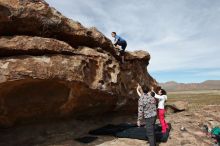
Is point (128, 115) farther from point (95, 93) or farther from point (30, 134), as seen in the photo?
point (30, 134)

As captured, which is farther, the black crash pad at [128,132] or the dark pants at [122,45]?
the dark pants at [122,45]

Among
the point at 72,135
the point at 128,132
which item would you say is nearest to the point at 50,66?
the point at 72,135

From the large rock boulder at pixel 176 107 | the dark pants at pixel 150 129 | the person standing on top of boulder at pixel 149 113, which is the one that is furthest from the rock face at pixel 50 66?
the large rock boulder at pixel 176 107

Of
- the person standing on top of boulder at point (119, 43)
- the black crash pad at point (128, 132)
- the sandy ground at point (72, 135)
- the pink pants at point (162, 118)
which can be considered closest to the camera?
the sandy ground at point (72, 135)

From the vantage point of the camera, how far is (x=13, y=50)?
16.6 m

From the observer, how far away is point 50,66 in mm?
17031

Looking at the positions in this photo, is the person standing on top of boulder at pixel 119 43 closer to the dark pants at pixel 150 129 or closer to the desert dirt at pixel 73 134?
the desert dirt at pixel 73 134

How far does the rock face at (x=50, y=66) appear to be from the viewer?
16.6m

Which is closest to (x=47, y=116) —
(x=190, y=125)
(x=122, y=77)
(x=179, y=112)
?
(x=122, y=77)

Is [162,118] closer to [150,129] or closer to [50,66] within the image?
[150,129]

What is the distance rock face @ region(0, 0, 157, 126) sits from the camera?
54.4 ft

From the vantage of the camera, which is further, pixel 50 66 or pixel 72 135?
pixel 72 135

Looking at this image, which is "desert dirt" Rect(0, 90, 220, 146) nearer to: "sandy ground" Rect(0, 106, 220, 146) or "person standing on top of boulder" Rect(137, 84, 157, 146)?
"sandy ground" Rect(0, 106, 220, 146)

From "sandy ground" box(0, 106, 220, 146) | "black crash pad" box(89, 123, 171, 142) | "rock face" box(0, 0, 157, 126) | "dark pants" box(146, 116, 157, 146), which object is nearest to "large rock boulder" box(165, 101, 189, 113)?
"sandy ground" box(0, 106, 220, 146)
